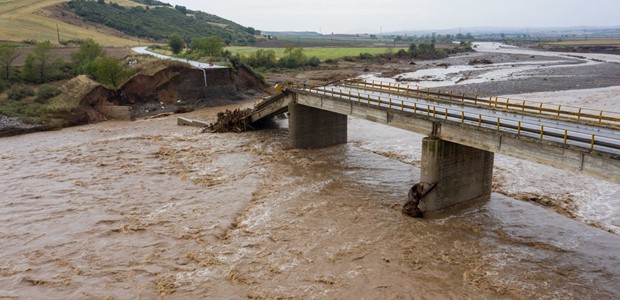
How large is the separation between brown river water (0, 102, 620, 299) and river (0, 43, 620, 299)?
0.27ft

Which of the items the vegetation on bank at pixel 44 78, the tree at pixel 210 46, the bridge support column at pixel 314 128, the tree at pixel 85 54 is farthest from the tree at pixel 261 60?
the bridge support column at pixel 314 128

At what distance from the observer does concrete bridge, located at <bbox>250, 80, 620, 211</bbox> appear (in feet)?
60.6

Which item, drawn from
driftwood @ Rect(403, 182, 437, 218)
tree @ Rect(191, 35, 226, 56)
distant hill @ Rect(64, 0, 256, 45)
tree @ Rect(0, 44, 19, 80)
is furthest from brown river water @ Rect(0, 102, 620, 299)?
distant hill @ Rect(64, 0, 256, 45)

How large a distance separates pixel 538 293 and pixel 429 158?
9.04 meters

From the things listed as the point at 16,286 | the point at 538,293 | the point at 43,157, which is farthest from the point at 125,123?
the point at 538,293

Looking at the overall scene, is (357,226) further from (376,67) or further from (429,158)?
(376,67)

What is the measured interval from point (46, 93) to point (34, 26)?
7192 centimetres

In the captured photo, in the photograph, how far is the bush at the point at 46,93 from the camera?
5541 cm

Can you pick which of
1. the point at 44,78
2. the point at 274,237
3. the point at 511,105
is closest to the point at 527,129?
the point at 511,105

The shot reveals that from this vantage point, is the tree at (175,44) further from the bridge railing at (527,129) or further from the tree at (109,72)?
the bridge railing at (527,129)

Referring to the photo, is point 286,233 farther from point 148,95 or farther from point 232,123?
point 148,95

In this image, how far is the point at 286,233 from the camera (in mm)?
22719

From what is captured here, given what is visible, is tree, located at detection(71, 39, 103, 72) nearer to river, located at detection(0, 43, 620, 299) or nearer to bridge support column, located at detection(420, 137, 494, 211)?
river, located at detection(0, 43, 620, 299)

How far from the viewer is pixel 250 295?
1742cm
